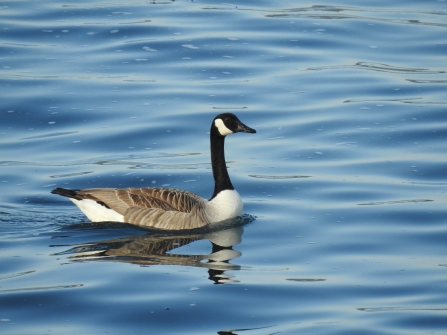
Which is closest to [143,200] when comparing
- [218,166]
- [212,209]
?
[212,209]

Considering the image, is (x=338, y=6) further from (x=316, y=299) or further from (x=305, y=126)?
(x=316, y=299)

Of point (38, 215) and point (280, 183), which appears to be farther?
point (280, 183)

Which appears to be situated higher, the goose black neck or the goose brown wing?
the goose black neck

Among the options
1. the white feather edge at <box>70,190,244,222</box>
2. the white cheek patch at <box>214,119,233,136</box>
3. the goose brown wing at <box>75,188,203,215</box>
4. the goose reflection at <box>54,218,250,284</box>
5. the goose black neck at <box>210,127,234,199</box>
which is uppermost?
the white cheek patch at <box>214,119,233,136</box>

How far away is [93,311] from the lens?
31.8ft

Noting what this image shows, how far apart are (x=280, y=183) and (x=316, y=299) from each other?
5036mm

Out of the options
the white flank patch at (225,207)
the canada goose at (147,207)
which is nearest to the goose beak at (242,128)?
the white flank patch at (225,207)

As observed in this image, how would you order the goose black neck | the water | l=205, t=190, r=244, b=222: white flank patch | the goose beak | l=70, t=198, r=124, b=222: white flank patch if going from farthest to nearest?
the goose black neck < the goose beak < l=205, t=190, r=244, b=222: white flank patch < l=70, t=198, r=124, b=222: white flank patch < the water

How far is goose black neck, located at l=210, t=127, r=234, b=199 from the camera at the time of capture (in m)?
13.9

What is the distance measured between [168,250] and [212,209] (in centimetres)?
168

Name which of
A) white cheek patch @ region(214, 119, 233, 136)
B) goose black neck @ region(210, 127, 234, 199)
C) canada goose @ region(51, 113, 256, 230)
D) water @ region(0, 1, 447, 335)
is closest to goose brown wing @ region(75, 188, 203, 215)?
canada goose @ region(51, 113, 256, 230)

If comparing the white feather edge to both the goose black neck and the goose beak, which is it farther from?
the goose beak

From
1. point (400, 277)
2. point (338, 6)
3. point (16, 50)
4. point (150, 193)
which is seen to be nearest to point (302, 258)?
point (400, 277)

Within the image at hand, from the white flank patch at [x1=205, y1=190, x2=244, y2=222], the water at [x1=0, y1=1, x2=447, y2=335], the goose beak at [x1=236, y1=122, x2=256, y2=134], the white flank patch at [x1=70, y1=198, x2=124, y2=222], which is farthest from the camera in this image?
the goose beak at [x1=236, y1=122, x2=256, y2=134]
